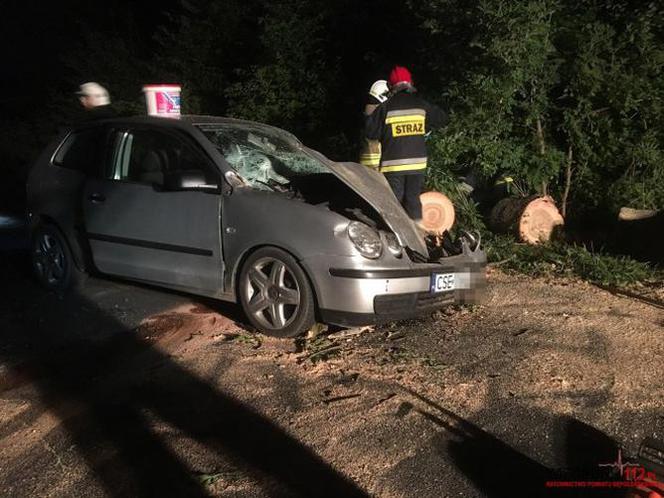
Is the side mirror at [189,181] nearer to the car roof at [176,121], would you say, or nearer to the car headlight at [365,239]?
the car roof at [176,121]

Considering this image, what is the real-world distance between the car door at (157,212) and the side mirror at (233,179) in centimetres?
8

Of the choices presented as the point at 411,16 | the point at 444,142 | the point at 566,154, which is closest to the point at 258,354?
the point at 444,142

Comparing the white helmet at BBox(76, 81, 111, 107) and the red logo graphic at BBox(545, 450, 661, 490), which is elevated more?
the white helmet at BBox(76, 81, 111, 107)

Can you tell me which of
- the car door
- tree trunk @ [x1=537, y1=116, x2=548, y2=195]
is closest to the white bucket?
the car door

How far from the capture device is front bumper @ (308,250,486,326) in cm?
449

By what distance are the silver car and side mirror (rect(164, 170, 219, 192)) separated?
0.01 meters

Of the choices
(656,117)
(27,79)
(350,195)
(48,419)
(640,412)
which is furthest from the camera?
(27,79)

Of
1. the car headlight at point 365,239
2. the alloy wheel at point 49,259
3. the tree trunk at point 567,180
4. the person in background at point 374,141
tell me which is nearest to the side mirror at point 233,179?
the car headlight at point 365,239

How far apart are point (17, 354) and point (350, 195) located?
2.69 m

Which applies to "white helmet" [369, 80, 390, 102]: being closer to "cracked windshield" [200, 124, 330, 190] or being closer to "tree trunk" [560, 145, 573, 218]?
"cracked windshield" [200, 124, 330, 190]

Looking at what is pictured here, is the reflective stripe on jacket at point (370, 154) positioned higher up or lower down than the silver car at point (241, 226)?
higher up

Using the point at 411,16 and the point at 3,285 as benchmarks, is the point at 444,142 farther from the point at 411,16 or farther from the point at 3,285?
the point at 3,285

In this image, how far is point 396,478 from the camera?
312 cm

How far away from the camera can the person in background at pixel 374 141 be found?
21.7 feet
